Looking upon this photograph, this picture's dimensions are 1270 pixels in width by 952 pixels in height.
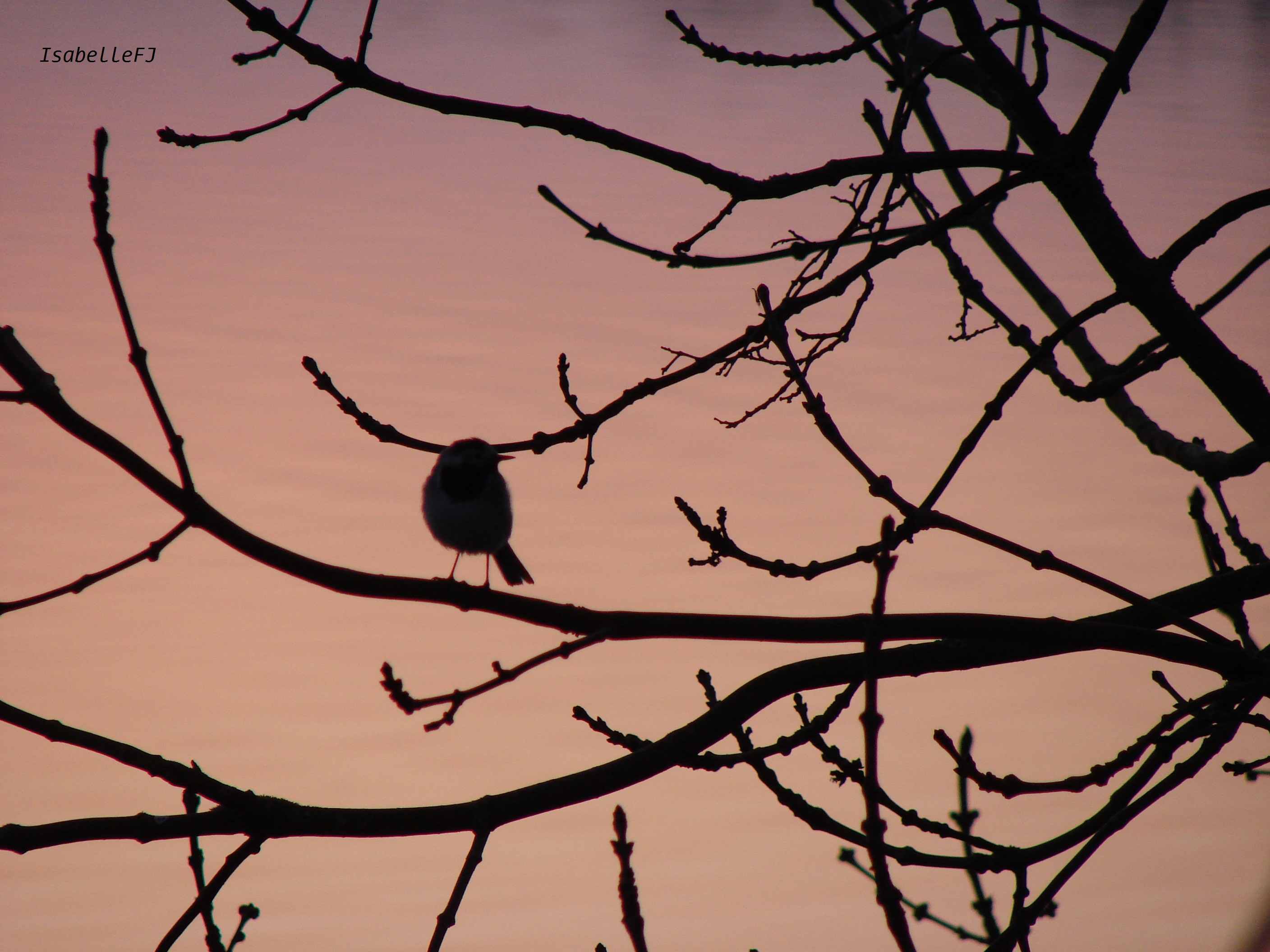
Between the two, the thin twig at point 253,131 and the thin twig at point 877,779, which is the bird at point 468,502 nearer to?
the thin twig at point 253,131

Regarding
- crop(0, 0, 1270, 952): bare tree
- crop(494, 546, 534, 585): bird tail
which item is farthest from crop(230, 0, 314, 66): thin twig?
crop(494, 546, 534, 585): bird tail

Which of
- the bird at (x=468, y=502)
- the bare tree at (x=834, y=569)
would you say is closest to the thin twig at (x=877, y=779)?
the bare tree at (x=834, y=569)

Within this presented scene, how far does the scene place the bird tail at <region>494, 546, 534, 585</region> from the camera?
2625 mm

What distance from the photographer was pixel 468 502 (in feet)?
7.27

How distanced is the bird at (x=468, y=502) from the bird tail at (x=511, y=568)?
295 millimetres

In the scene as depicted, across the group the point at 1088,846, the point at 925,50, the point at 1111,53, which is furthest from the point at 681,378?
the point at 925,50

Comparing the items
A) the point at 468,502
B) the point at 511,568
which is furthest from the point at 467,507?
the point at 511,568

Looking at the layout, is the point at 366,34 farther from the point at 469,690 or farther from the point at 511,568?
the point at 511,568

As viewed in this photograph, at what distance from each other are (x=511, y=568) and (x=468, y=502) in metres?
0.46

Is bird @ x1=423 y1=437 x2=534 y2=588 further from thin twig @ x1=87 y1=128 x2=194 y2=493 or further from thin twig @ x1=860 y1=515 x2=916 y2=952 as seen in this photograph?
thin twig @ x1=860 y1=515 x2=916 y2=952

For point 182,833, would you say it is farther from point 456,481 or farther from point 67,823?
point 456,481

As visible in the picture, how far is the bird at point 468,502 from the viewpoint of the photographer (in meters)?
2.21

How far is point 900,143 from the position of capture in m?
1.48

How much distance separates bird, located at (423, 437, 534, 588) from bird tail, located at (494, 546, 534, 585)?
0.29 meters
